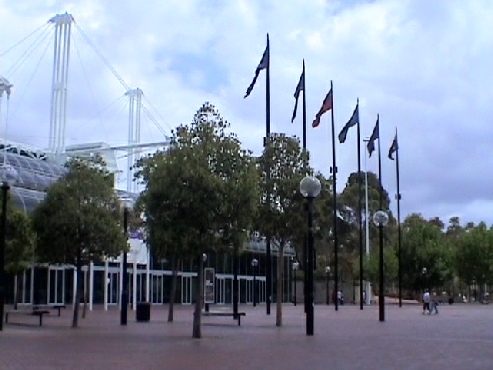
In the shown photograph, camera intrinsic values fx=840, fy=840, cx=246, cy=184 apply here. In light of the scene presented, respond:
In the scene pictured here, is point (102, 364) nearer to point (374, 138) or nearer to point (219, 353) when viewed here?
point (219, 353)

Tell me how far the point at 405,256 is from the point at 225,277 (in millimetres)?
19960

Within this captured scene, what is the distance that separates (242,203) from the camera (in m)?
23.6

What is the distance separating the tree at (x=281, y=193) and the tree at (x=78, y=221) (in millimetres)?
5429

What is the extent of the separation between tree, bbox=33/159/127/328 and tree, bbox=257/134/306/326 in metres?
5.43

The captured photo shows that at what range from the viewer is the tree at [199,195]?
23.2m

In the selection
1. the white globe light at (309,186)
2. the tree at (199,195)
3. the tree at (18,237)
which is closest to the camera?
the tree at (199,195)

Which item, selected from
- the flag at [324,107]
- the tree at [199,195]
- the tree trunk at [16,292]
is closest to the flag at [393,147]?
the flag at [324,107]

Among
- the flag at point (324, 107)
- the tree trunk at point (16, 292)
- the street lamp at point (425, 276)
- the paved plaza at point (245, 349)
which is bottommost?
the paved plaza at point (245, 349)

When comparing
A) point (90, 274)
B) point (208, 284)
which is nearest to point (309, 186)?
point (208, 284)

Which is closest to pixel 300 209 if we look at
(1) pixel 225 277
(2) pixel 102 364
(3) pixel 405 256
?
(2) pixel 102 364

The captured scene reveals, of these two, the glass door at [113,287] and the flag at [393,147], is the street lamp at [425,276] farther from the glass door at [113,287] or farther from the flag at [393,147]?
the glass door at [113,287]

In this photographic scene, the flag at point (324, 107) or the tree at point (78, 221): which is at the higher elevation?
the flag at point (324, 107)

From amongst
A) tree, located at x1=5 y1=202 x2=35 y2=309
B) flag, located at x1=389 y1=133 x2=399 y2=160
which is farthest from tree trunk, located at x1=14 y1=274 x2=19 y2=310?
flag, located at x1=389 y1=133 x2=399 y2=160

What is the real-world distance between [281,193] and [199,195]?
7974mm
